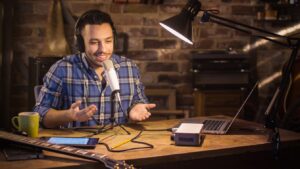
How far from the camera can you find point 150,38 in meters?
3.73

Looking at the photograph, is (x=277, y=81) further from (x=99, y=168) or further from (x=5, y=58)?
(x=99, y=168)

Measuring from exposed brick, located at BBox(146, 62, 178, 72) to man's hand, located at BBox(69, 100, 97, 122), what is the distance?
1.96 metres

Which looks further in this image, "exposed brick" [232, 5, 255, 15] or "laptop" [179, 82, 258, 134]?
"exposed brick" [232, 5, 255, 15]

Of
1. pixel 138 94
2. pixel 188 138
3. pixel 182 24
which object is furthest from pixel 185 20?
pixel 138 94

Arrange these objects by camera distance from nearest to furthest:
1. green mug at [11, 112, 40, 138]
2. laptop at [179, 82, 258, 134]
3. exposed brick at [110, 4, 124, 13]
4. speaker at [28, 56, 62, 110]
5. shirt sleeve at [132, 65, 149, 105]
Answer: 1. green mug at [11, 112, 40, 138]
2. laptop at [179, 82, 258, 134]
3. shirt sleeve at [132, 65, 149, 105]
4. speaker at [28, 56, 62, 110]
5. exposed brick at [110, 4, 124, 13]

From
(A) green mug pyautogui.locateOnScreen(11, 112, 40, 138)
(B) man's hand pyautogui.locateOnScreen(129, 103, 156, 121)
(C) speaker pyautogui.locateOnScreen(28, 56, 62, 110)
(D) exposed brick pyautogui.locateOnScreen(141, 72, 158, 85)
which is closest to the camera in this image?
(A) green mug pyautogui.locateOnScreen(11, 112, 40, 138)

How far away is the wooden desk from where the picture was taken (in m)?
1.45

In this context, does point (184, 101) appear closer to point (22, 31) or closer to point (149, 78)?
point (149, 78)

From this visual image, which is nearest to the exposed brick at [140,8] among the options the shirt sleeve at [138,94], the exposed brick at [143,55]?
the exposed brick at [143,55]

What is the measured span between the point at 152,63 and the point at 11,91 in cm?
120

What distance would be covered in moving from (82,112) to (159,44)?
205cm

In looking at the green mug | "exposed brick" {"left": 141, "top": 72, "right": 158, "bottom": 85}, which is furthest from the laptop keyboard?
"exposed brick" {"left": 141, "top": 72, "right": 158, "bottom": 85}

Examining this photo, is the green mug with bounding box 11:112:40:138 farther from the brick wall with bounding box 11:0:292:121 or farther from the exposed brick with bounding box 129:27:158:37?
the exposed brick with bounding box 129:27:158:37

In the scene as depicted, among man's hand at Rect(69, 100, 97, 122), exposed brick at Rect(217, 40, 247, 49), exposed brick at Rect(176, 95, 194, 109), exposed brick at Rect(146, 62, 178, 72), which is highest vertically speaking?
exposed brick at Rect(217, 40, 247, 49)
